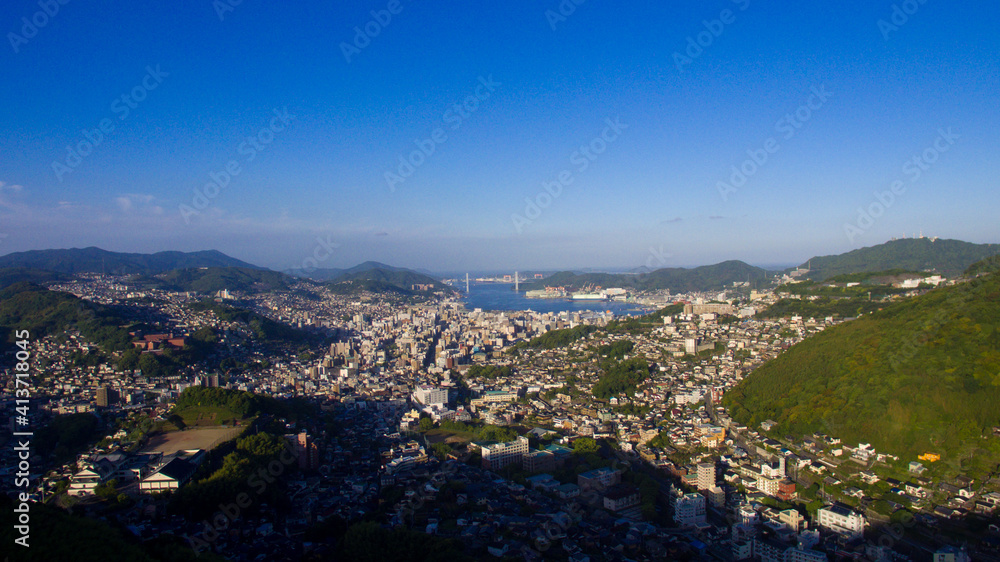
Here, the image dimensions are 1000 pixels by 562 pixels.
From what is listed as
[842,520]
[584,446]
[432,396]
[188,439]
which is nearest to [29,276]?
[188,439]

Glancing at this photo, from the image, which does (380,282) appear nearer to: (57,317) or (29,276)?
(29,276)

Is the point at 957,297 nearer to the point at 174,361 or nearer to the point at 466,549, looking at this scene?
the point at 466,549

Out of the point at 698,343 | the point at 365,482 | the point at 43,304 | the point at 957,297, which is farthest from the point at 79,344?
the point at 957,297

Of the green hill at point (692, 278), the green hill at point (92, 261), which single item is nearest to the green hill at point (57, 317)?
the green hill at point (92, 261)

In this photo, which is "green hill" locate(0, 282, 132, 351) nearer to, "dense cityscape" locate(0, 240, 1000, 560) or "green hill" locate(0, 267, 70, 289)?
"dense cityscape" locate(0, 240, 1000, 560)

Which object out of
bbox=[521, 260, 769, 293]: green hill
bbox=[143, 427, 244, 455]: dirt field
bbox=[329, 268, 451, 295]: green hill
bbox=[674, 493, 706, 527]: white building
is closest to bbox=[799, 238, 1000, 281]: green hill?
bbox=[521, 260, 769, 293]: green hill

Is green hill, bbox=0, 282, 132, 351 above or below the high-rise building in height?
above

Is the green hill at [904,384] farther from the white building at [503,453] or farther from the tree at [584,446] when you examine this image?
the white building at [503,453]
